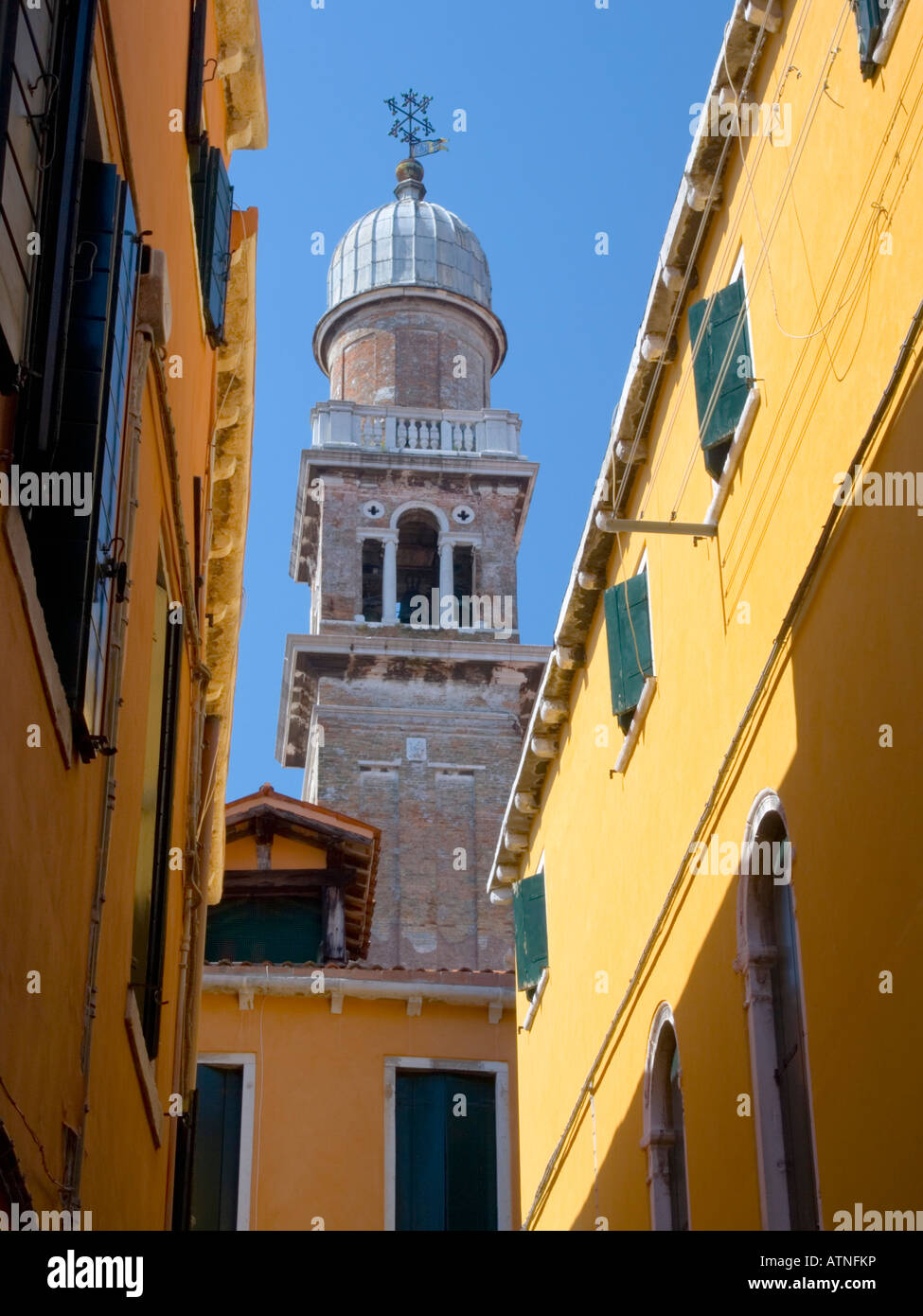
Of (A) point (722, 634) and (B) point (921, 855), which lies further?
(A) point (722, 634)

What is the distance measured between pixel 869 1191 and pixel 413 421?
32.7 m

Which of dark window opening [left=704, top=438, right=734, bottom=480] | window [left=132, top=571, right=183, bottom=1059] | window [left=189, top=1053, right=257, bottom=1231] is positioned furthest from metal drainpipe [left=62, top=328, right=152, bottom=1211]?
window [left=189, top=1053, right=257, bottom=1231]

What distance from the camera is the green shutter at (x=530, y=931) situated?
17.6 metres

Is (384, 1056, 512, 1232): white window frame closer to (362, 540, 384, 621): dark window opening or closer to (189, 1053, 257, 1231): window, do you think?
(189, 1053, 257, 1231): window

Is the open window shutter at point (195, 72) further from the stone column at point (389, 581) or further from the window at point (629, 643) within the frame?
the stone column at point (389, 581)

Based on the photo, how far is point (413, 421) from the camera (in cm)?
4022

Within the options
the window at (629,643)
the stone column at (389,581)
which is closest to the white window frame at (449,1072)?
the window at (629,643)

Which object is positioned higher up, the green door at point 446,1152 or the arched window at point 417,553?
the arched window at point 417,553

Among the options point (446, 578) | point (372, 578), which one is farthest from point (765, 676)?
point (372, 578)

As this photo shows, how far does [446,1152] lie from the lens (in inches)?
744

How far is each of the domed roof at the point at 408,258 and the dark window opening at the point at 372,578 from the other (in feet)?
22.2

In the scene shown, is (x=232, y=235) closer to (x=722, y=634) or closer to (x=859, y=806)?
(x=722, y=634)

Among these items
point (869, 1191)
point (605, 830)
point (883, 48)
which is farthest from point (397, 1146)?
point (883, 48)

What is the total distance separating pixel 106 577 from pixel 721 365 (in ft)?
17.4
